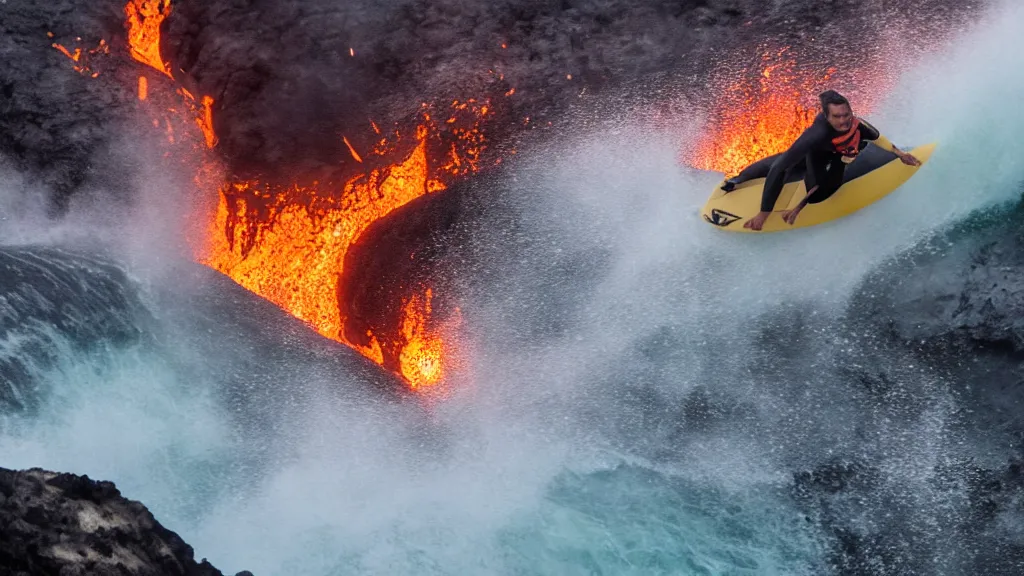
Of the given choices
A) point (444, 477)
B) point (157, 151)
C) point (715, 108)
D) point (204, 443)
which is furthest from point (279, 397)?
point (715, 108)

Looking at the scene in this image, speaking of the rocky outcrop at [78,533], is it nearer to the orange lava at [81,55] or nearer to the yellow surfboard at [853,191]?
the yellow surfboard at [853,191]

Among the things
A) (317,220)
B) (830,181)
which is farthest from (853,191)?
(317,220)

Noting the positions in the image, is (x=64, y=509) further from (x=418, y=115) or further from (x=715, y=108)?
(x=715, y=108)

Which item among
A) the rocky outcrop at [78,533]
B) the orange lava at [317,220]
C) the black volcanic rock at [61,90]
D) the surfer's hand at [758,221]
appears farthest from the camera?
the orange lava at [317,220]

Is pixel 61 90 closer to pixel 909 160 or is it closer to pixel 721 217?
pixel 721 217

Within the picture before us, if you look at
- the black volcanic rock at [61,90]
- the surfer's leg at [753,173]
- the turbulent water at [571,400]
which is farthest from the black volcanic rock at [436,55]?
the surfer's leg at [753,173]
